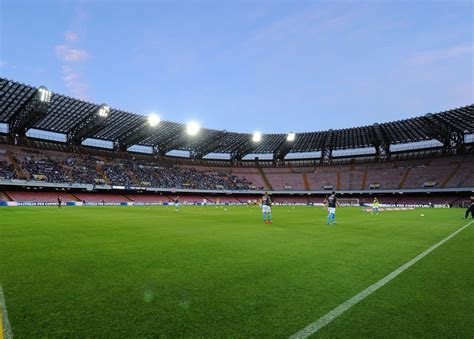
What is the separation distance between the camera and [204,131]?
76.7 meters

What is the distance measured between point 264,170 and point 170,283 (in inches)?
3608

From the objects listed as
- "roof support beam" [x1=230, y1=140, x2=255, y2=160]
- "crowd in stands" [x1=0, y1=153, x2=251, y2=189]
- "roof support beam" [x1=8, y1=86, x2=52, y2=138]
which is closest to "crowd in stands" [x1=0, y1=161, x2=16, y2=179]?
"crowd in stands" [x1=0, y1=153, x2=251, y2=189]

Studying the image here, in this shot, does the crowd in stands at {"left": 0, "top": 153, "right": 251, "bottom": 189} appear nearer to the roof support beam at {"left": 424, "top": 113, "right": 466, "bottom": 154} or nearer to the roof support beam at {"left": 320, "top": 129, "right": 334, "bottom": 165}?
the roof support beam at {"left": 320, "top": 129, "right": 334, "bottom": 165}

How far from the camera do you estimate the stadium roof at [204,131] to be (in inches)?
2051

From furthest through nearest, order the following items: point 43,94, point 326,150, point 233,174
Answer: point 233,174, point 326,150, point 43,94

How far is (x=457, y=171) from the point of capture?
65.9 m

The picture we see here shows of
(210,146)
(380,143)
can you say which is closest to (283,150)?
(210,146)

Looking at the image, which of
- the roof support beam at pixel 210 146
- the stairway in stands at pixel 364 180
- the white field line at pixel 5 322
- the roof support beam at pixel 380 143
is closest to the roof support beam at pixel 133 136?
the roof support beam at pixel 210 146

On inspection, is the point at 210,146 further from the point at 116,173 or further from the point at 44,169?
the point at 44,169

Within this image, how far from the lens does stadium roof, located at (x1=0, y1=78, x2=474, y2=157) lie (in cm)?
5209

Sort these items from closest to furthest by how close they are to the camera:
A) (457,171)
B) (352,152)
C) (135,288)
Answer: (135,288), (457,171), (352,152)

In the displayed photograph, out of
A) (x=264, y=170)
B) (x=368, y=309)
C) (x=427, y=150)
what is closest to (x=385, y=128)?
(x=427, y=150)

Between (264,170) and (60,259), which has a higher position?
(264,170)

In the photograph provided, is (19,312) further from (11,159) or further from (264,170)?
(264,170)
